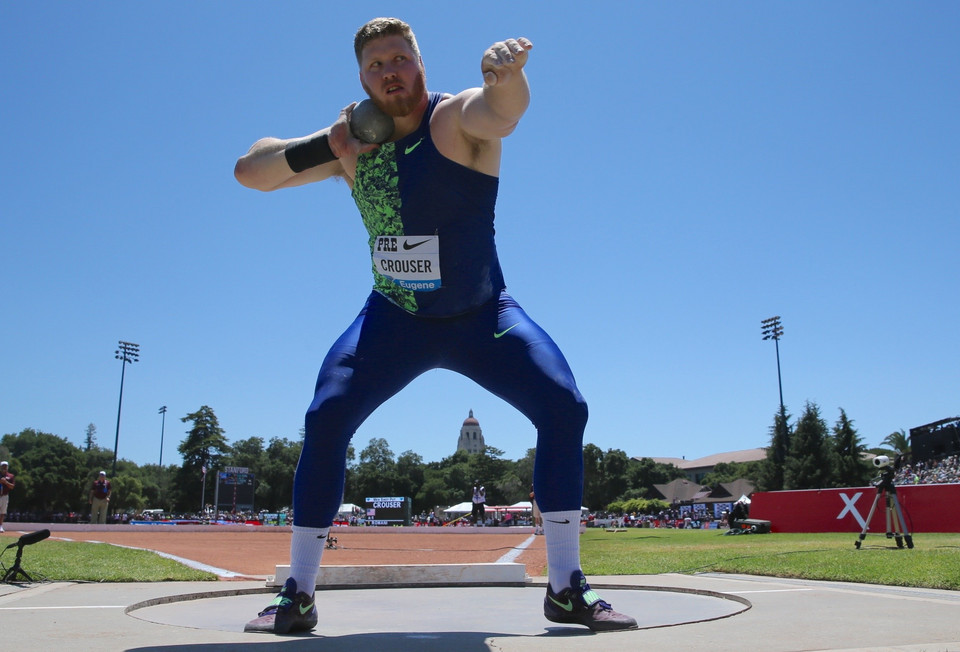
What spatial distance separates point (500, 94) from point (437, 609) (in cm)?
247

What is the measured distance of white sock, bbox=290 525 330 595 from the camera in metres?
2.98

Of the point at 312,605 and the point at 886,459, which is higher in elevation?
the point at 886,459

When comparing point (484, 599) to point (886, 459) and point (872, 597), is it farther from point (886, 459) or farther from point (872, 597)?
point (886, 459)

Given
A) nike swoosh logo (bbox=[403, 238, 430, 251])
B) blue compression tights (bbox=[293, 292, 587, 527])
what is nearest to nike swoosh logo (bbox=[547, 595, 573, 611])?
blue compression tights (bbox=[293, 292, 587, 527])

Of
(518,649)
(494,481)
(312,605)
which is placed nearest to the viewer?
(518,649)

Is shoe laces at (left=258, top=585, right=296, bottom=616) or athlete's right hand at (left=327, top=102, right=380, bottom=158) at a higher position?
athlete's right hand at (left=327, top=102, right=380, bottom=158)

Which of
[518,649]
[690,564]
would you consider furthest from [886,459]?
[518,649]

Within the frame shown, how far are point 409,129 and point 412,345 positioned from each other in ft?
3.04

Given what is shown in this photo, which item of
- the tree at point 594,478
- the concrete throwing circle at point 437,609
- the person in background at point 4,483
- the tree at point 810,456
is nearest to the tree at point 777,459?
the tree at point 810,456

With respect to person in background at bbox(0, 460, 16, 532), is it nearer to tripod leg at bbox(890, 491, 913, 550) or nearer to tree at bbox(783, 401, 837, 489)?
tripod leg at bbox(890, 491, 913, 550)

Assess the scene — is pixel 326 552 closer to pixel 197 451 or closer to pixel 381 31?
pixel 381 31

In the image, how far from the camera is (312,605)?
9.66 feet

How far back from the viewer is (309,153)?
3150mm

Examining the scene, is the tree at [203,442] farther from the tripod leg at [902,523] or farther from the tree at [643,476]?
the tripod leg at [902,523]
